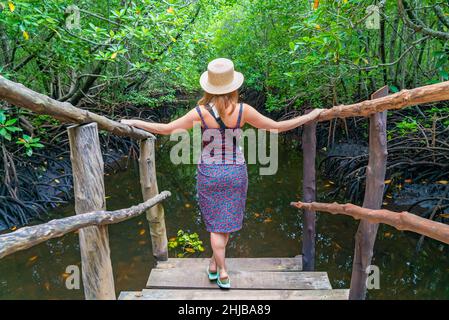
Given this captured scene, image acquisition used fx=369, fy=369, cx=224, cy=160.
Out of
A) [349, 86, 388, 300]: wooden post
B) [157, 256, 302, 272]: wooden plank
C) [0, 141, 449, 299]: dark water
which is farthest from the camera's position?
[0, 141, 449, 299]: dark water

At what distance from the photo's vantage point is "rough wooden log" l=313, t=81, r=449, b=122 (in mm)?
1224

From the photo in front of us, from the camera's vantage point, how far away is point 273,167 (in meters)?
6.72

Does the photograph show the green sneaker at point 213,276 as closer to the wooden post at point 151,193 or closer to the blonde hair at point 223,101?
the wooden post at point 151,193

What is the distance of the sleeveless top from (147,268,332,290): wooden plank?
0.82 m

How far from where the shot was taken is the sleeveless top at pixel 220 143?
205cm

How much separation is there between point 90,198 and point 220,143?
81cm

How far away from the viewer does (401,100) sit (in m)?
1.49

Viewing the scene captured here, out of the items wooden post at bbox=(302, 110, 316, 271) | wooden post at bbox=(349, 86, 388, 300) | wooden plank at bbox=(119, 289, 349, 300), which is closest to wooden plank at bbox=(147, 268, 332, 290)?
wooden plank at bbox=(119, 289, 349, 300)

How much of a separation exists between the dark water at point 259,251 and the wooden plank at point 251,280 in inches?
46.2

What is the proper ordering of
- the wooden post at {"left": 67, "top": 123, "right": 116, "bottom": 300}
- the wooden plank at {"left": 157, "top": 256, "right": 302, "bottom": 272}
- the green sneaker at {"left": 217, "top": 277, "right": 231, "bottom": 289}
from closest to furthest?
the wooden post at {"left": 67, "top": 123, "right": 116, "bottom": 300} → the green sneaker at {"left": 217, "top": 277, "right": 231, "bottom": 289} → the wooden plank at {"left": 157, "top": 256, "right": 302, "bottom": 272}

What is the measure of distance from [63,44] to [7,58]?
1147mm

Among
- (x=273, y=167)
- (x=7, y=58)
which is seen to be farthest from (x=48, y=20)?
(x=273, y=167)

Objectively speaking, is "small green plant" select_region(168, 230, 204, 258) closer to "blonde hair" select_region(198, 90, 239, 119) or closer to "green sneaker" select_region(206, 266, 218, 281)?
"green sneaker" select_region(206, 266, 218, 281)

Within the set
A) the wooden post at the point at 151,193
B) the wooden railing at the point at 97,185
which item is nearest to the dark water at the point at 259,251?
the wooden post at the point at 151,193
